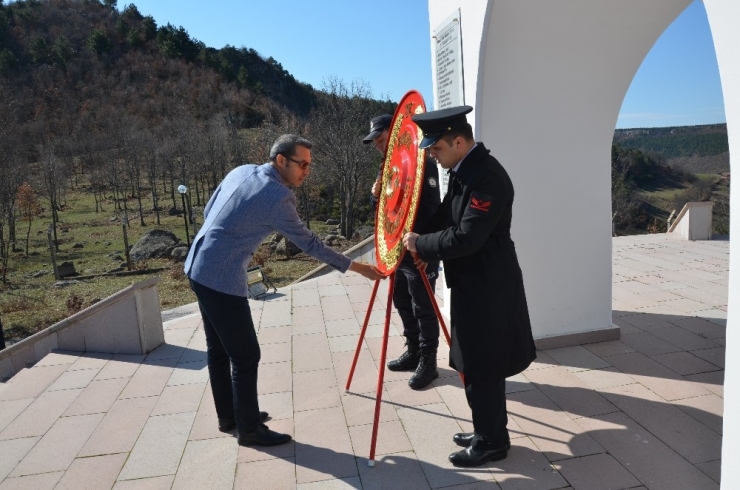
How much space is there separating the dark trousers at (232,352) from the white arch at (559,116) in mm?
2334

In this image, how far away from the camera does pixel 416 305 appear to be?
13.0 ft

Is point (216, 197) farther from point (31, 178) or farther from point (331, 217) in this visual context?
point (31, 178)

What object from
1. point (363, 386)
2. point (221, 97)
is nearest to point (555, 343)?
point (363, 386)

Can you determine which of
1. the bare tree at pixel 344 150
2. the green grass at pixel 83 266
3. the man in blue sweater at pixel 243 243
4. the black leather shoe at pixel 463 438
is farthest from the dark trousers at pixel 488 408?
the bare tree at pixel 344 150

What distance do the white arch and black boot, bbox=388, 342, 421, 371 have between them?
1.09m

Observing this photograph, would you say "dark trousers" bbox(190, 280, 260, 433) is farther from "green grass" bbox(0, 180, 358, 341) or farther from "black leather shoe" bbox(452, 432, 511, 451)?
"green grass" bbox(0, 180, 358, 341)

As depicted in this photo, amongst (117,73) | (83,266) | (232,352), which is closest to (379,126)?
(232,352)

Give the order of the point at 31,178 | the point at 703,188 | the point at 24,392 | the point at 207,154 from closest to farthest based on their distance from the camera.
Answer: the point at 24,392
the point at 31,178
the point at 207,154
the point at 703,188

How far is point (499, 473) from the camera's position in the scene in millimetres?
2895

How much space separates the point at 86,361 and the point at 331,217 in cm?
2761

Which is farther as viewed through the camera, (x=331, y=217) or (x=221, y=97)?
(x=221, y=97)

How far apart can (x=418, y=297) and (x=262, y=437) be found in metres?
1.46

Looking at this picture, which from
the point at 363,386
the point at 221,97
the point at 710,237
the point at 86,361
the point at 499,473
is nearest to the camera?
the point at 499,473

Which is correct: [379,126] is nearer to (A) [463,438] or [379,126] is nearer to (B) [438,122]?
(B) [438,122]
